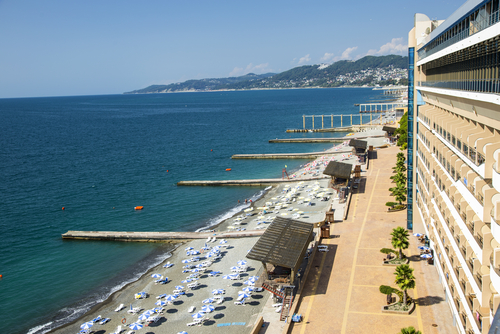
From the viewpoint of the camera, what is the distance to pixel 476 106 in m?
19.8

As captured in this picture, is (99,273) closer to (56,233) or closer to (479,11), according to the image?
(56,233)

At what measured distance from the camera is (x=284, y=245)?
3422cm

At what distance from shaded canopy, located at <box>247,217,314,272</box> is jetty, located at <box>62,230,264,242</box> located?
13.3m

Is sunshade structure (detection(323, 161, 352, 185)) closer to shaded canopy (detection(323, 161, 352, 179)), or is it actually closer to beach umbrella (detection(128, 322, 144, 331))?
shaded canopy (detection(323, 161, 352, 179))

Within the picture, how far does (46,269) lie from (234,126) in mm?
136486

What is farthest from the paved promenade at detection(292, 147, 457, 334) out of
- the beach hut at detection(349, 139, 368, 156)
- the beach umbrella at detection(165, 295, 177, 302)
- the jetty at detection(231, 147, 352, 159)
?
the jetty at detection(231, 147, 352, 159)

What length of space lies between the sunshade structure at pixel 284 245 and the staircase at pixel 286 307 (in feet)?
4.53

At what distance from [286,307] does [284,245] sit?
219 inches

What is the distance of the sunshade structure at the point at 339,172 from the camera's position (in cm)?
5847

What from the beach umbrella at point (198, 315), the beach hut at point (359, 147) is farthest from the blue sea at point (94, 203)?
the beach hut at point (359, 147)

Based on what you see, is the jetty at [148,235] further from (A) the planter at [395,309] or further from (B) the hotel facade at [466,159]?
(B) the hotel facade at [466,159]

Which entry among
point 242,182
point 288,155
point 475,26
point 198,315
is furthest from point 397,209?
point 288,155

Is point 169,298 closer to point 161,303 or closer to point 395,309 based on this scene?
point 161,303

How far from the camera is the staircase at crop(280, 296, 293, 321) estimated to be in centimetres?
2938
